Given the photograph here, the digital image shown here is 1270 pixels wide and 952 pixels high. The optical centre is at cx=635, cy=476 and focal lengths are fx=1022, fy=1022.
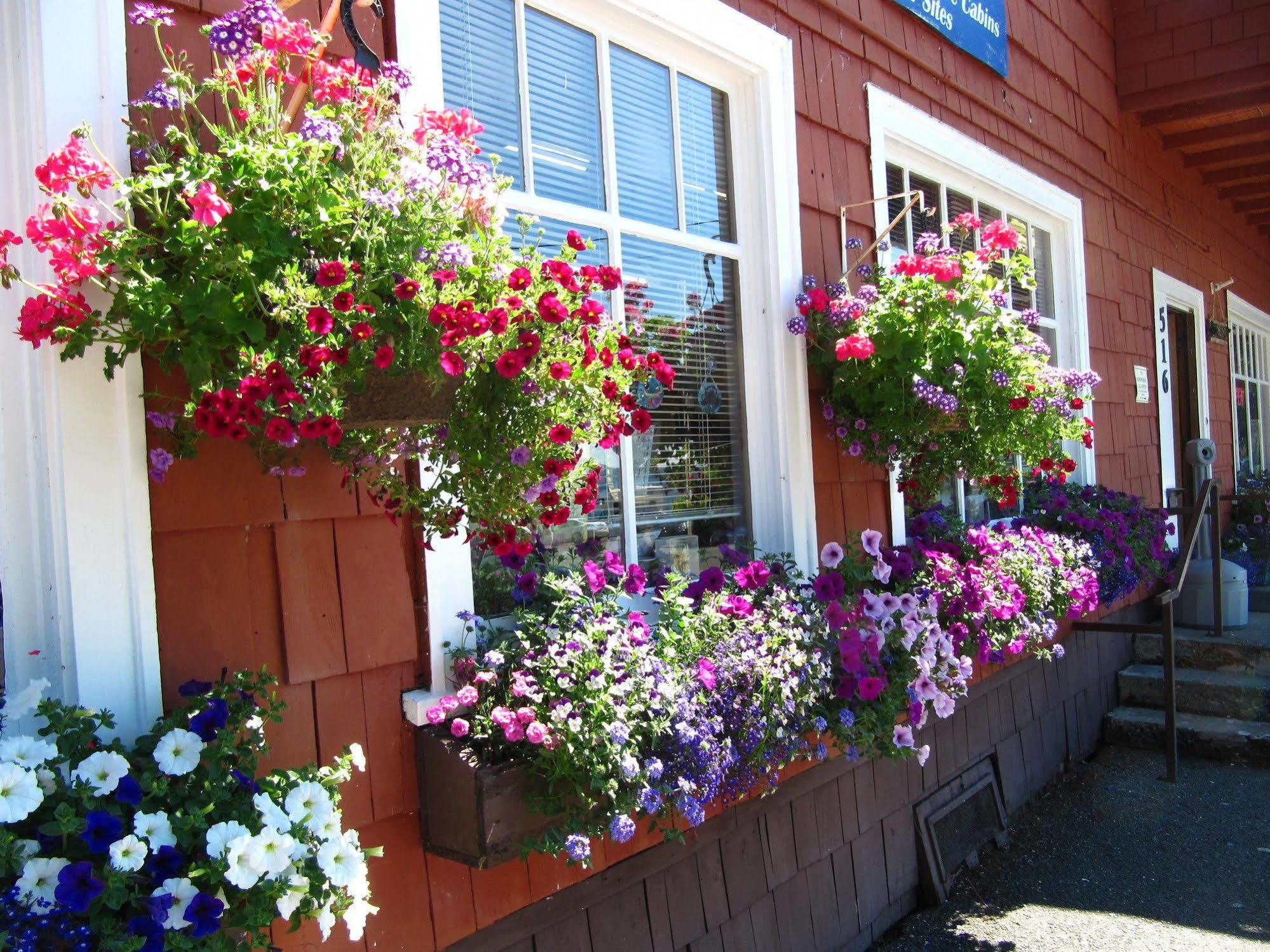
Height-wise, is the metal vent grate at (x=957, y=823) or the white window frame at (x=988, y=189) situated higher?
the white window frame at (x=988, y=189)

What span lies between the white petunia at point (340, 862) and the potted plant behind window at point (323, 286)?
552 mm

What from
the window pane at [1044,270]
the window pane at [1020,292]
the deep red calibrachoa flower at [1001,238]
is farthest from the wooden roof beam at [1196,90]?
the deep red calibrachoa flower at [1001,238]

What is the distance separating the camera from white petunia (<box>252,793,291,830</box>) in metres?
1.41

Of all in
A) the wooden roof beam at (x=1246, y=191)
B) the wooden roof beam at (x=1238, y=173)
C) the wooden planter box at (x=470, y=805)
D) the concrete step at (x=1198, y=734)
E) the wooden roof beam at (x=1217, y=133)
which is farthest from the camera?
the wooden roof beam at (x=1246, y=191)

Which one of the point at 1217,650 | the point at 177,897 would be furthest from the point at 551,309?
the point at 1217,650

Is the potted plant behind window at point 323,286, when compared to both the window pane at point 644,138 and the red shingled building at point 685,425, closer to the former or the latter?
the red shingled building at point 685,425

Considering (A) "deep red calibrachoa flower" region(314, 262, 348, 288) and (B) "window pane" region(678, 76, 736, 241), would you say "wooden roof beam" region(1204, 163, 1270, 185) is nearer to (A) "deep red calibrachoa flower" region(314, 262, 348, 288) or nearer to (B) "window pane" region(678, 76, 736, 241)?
(B) "window pane" region(678, 76, 736, 241)

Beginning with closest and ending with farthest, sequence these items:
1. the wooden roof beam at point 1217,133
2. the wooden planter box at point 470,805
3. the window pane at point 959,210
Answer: the wooden planter box at point 470,805 < the window pane at point 959,210 < the wooden roof beam at point 1217,133

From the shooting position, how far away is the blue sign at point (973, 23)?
3.79 meters

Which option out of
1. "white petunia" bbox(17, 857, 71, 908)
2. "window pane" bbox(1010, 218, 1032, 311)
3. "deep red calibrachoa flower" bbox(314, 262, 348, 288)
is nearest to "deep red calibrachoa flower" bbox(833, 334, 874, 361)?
"deep red calibrachoa flower" bbox(314, 262, 348, 288)

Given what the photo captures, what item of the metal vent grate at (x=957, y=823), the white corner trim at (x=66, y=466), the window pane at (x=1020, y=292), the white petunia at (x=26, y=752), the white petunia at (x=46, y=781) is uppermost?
the window pane at (x=1020, y=292)

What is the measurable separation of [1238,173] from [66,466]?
25.8 ft

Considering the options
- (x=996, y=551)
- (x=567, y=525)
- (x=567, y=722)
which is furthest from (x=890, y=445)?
(x=567, y=722)

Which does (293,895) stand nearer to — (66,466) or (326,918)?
(326,918)
